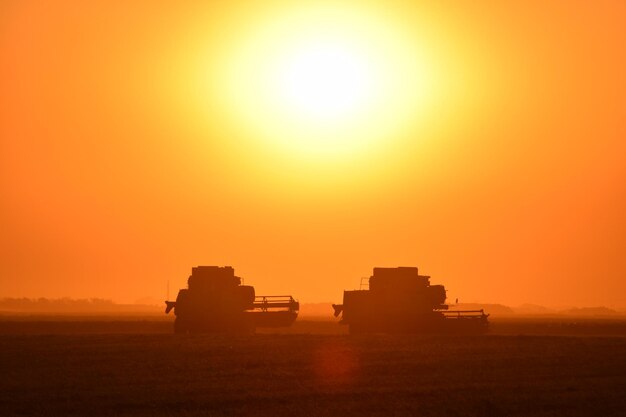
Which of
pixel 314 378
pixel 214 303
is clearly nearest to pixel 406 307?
pixel 214 303

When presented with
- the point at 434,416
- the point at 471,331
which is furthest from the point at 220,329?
the point at 434,416

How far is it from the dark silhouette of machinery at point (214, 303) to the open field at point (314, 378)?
12.6 m

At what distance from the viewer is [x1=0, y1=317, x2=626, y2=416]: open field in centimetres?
2545

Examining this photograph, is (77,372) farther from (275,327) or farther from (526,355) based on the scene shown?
(275,327)

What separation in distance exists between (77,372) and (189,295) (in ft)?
89.1

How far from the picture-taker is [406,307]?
5825cm

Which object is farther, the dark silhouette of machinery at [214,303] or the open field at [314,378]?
the dark silhouette of machinery at [214,303]

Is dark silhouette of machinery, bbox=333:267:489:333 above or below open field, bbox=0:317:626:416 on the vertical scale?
above

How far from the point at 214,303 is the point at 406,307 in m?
11.7

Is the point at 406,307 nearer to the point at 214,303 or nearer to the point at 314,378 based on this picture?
the point at 214,303

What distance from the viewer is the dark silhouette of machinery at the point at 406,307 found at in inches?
2290

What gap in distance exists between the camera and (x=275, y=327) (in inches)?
2515

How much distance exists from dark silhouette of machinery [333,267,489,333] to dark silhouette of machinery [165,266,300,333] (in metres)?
7.20

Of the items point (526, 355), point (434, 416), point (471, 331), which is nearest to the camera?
point (434, 416)
